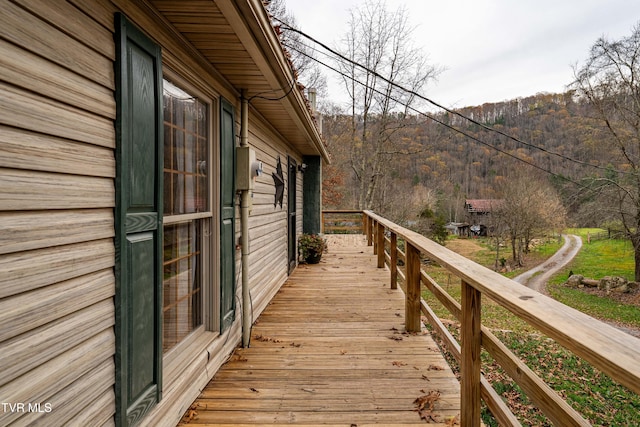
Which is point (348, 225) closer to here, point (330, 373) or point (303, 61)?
point (303, 61)

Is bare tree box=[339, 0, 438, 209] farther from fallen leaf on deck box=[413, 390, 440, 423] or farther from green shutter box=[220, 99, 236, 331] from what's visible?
fallen leaf on deck box=[413, 390, 440, 423]

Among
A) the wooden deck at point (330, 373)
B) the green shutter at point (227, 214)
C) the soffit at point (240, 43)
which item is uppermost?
the soffit at point (240, 43)

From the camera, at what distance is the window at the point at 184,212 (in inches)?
82.7

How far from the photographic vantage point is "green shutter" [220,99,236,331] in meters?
2.74

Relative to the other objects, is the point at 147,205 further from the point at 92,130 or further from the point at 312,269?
the point at 312,269

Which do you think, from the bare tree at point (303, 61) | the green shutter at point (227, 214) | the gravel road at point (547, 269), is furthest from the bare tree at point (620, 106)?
the green shutter at point (227, 214)

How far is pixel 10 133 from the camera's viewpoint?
41.7 inches

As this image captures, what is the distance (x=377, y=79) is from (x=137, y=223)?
15777 millimetres

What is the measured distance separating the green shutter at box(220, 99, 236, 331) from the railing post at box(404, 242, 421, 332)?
61.7 inches

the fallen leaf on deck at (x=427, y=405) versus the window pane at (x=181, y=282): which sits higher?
the window pane at (x=181, y=282)

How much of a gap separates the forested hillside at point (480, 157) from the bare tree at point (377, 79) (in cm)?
22

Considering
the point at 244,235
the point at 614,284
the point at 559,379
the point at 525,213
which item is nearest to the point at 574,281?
the point at 614,284

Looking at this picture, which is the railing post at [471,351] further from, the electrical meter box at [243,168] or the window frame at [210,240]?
the electrical meter box at [243,168]

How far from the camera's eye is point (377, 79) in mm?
15883
